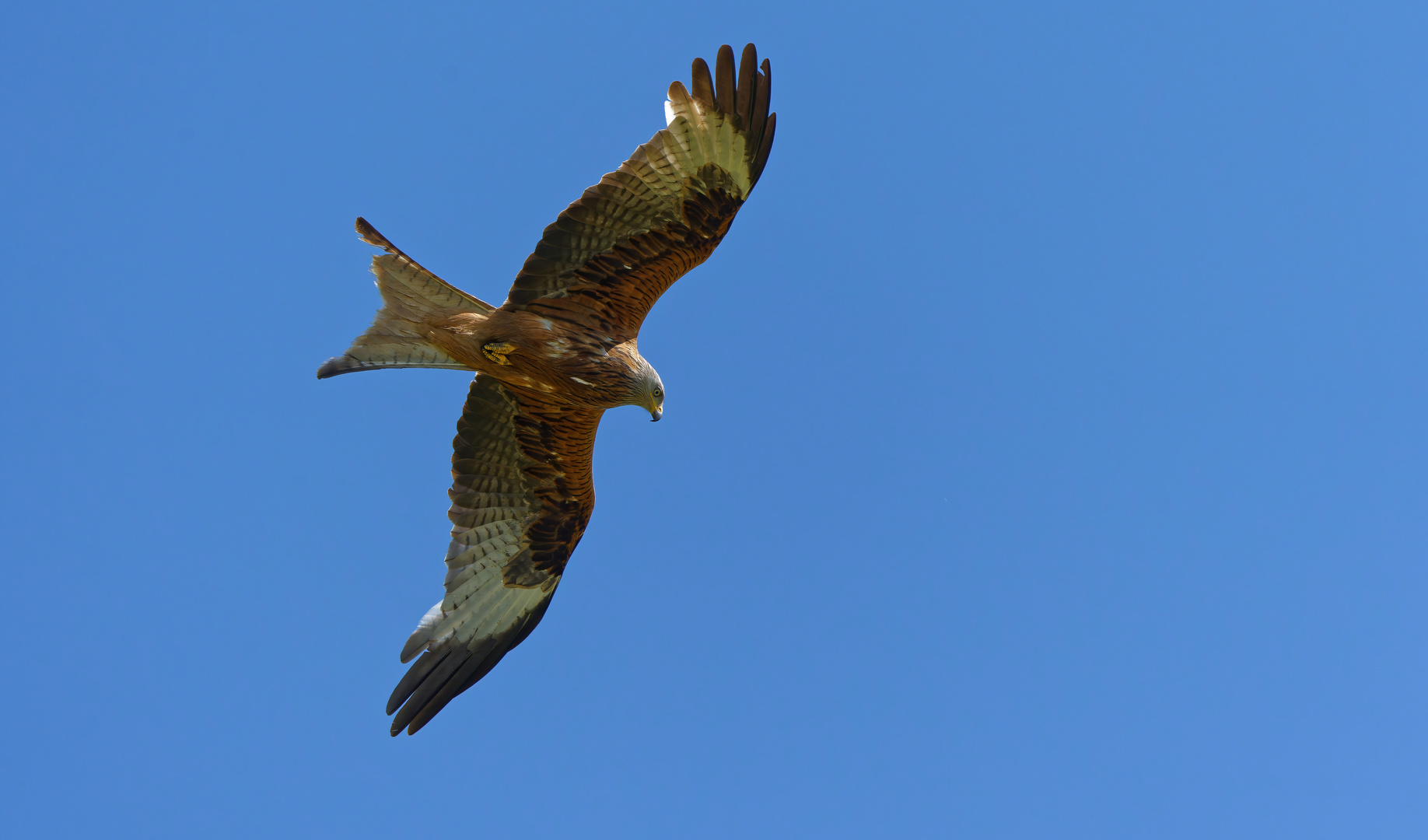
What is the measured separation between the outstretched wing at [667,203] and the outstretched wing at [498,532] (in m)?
1.08

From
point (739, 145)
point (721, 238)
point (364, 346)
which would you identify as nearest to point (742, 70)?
point (739, 145)

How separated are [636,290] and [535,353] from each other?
81 centimetres

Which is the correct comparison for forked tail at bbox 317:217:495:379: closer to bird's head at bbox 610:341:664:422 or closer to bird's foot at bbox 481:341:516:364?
bird's foot at bbox 481:341:516:364

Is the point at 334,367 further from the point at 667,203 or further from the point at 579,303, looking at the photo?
the point at 667,203

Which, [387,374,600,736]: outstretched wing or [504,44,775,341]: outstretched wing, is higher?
[504,44,775,341]: outstretched wing

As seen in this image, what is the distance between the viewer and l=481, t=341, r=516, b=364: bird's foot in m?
6.54

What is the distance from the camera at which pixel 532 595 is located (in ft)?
25.8

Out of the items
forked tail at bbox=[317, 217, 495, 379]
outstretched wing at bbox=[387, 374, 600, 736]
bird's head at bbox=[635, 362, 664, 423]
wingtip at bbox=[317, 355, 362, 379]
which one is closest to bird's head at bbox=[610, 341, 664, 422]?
bird's head at bbox=[635, 362, 664, 423]

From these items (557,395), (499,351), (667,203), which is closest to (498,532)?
(557,395)

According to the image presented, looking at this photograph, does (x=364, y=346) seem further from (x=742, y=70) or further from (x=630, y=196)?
(x=742, y=70)

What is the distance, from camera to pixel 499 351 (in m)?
6.58

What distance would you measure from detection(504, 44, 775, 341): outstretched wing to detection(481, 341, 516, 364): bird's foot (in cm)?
27

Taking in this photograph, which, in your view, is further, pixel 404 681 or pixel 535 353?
pixel 404 681

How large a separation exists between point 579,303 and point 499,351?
633 mm
